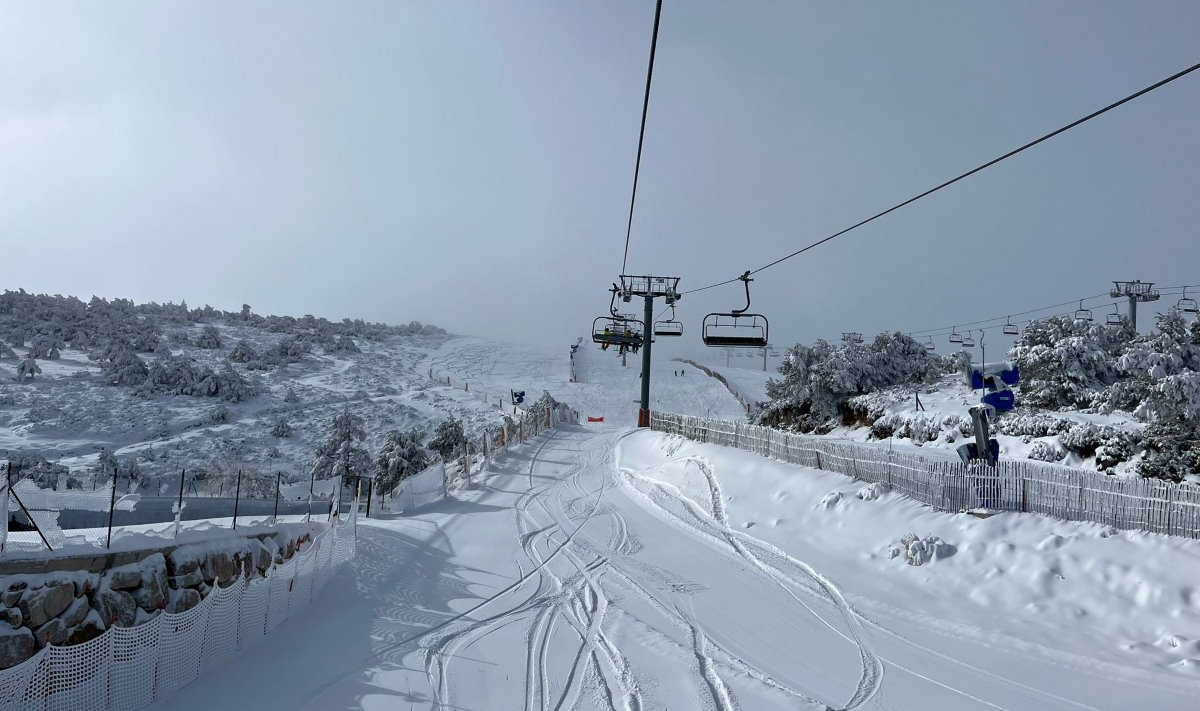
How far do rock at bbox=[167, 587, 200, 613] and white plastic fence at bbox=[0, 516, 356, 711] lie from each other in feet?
0.42

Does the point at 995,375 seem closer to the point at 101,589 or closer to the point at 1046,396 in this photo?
the point at 101,589

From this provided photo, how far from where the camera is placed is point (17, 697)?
5.49 metres

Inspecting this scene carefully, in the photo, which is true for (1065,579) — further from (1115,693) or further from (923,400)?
(923,400)

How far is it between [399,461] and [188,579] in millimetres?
27410

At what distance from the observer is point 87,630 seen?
250 inches

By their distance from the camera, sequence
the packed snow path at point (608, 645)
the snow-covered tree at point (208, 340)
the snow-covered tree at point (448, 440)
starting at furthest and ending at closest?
the snow-covered tree at point (208, 340), the snow-covered tree at point (448, 440), the packed snow path at point (608, 645)

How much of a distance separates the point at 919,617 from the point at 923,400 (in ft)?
77.6

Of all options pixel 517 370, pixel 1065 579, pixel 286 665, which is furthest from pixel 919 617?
pixel 517 370

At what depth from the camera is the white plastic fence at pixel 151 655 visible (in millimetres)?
5723

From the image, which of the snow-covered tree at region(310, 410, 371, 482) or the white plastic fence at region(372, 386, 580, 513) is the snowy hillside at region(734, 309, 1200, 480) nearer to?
the white plastic fence at region(372, 386, 580, 513)

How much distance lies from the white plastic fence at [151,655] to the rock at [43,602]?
0.30 meters

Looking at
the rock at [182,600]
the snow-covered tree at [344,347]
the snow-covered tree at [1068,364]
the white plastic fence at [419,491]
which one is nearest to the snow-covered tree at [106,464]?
the white plastic fence at [419,491]

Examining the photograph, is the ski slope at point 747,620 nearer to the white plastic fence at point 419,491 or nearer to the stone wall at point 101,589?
the stone wall at point 101,589

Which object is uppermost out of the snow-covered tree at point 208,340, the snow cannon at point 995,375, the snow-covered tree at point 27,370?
the snow-covered tree at point 208,340
